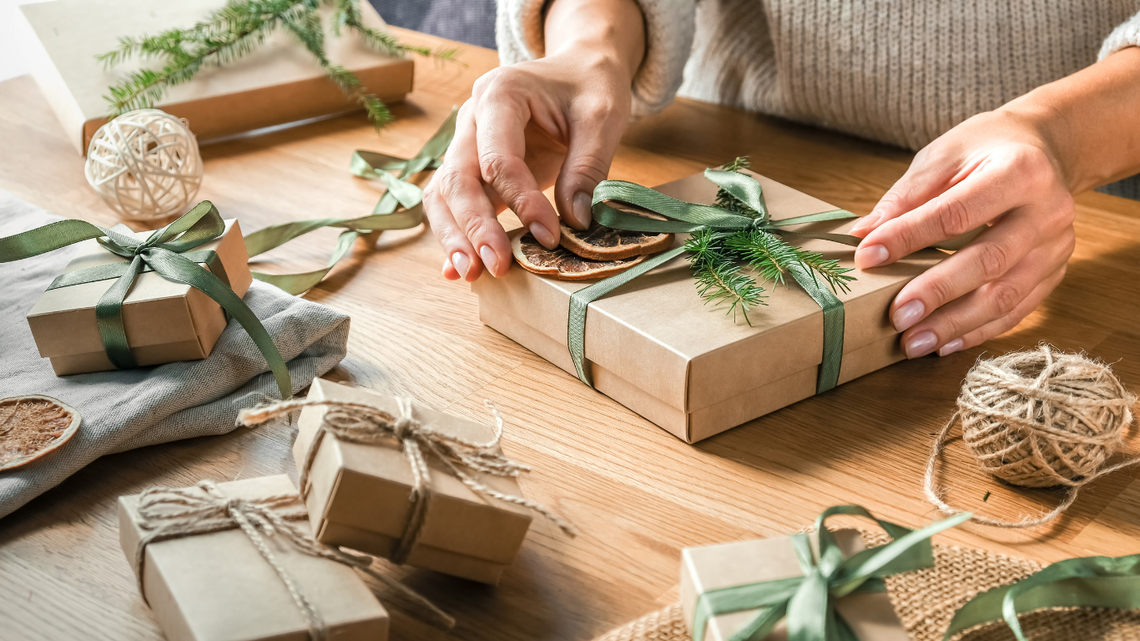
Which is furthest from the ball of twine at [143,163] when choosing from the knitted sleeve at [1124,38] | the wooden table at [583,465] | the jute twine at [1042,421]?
the knitted sleeve at [1124,38]

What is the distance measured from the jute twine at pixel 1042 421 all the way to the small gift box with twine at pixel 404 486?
0.93 ft

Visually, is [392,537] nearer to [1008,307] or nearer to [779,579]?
[779,579]

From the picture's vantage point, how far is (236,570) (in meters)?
0.46

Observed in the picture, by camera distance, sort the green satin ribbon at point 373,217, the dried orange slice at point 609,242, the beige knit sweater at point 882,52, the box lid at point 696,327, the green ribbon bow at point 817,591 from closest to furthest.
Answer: the green ribbon bow at point 817,591
the box lid at point 696,327
the dried orange slice at point 609,242
the green satin ribbon at point 373,217
the beige knit sweater at point 882,52

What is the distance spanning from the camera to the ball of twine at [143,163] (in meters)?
0.90

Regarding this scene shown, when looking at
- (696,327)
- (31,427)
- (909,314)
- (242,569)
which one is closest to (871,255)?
(909,314)

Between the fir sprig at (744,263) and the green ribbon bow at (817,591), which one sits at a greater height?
the fir sprig at (744,263)

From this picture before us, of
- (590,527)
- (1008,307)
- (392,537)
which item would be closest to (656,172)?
(1008,307)

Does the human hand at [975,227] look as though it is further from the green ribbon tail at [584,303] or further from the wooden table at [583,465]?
the green ribbon tail at [584,303]

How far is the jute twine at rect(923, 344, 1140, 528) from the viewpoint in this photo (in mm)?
569

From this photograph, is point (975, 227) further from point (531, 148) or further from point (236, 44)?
point (236, 44)

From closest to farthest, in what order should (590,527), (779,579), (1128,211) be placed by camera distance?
1. (779,579)
2. (590,527)
3. (1128,211)

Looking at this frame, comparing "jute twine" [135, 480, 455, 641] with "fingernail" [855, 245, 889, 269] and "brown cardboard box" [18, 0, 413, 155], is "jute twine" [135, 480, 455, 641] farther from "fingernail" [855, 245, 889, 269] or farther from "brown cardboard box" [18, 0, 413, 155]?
"brown cardboard box" [18, 0, 413, 155]

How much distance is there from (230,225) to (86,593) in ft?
1.09
